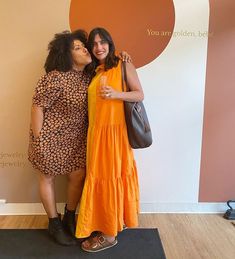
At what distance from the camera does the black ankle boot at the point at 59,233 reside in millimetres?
2070

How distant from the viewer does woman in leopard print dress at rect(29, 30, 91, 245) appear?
6.22 ft

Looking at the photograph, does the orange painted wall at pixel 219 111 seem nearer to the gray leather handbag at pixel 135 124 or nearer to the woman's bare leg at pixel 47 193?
the gray leather handbag at pixel 135 124

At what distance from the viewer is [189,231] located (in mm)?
2244

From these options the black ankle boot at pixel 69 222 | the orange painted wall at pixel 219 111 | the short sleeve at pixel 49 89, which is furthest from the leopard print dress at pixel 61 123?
the orange painted wall at pixel 219 111

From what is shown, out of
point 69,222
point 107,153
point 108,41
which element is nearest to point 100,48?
point 108,41

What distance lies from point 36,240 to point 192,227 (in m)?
1.15

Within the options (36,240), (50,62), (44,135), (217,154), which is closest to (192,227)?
(217,154)

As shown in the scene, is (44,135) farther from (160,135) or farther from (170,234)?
(170,234)

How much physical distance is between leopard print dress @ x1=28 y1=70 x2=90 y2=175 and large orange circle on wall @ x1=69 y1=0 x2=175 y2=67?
442 mm

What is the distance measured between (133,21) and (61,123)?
910mm

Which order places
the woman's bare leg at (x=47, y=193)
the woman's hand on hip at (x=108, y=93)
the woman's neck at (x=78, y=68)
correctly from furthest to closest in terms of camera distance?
1. the woman's bare leg at (x=47, y=193)
2. the woman's neck at (x=78, y=68)
3. the woman's hand on hip at (x=108, y=93)

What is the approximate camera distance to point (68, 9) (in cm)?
217

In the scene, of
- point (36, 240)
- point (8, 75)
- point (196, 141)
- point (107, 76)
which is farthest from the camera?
point (196, 141)

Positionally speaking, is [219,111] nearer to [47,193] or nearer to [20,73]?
[47,193]
